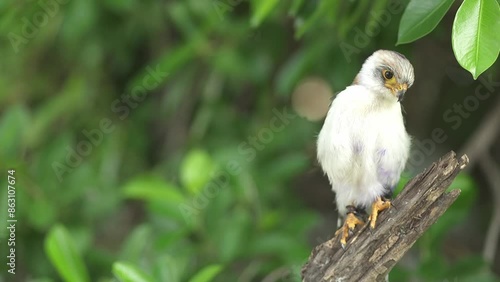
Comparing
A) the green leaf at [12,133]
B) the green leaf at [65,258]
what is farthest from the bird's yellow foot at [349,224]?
the green leaf at [12,133]

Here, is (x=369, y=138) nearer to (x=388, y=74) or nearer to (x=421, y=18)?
(x=388, y=74)

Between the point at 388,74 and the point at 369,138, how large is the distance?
0.23 meters

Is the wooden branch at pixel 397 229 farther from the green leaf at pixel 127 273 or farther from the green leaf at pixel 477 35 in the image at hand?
the green leaf at pixel 127 273

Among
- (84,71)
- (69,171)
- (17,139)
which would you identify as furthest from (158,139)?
(17,139)

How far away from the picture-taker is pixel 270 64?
4.02 meters

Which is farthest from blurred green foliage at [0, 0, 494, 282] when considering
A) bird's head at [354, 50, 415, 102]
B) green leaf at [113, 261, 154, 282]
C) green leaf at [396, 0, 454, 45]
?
green leaf at [396, 0, 454, 45]


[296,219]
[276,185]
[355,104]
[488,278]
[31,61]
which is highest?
[31,61]

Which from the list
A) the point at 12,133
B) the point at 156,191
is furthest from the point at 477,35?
the point at 12,133

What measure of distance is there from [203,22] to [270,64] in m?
0.42

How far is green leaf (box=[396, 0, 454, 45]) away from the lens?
1.97 meters

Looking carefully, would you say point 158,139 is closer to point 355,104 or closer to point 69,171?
point 69,171

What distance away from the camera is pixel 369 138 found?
226 cm

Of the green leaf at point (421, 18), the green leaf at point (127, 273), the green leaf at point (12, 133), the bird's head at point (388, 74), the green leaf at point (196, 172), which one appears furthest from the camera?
the green leaf at point (12, 133)

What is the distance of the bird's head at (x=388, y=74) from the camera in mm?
2066
